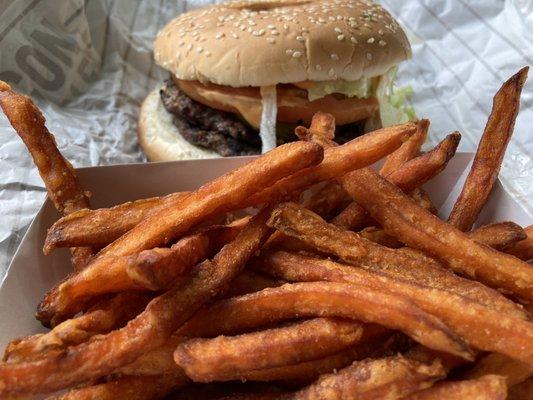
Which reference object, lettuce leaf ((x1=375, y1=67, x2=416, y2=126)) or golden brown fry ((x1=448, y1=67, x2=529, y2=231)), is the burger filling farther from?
golden brown fry ((x1=448, y1=67, x2=529, y2=231))

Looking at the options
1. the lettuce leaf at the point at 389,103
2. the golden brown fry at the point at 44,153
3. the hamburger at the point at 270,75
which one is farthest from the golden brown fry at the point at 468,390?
the lettuce leaf at the point at 389,103

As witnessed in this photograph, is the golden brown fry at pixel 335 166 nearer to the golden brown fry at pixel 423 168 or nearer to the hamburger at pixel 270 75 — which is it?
the golden brown fry at pixel 423 168

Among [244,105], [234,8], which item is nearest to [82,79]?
[234,8]

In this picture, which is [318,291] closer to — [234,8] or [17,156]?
[17,156]

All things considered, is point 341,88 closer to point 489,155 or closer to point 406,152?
point 406,152

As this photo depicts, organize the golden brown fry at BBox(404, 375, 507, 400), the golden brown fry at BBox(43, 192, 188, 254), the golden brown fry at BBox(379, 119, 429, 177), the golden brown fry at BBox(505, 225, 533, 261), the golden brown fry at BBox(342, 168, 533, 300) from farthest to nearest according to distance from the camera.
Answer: the golden brown fry at BBox(379, 119, 429, 177)
the golden brown fry at BBox(505, 225, 533, 261)
the golden brown fry at BBox(43, 192, 188, 254)
the golden brown fry at BBox(342, 168, 533, 300)
the golden brown fry at BBox(404, 375, 507, 400)

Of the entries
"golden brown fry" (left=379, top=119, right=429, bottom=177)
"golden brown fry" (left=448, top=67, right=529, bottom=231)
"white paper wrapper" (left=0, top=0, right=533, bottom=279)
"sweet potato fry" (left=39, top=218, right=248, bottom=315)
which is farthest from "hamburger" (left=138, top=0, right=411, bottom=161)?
"sweet potato fry" (left=39, top=218, right=248, bottom=315)

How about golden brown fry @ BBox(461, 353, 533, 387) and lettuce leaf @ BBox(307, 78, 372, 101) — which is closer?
golden brown fry @ BBox(461, 353, 533, 387)
